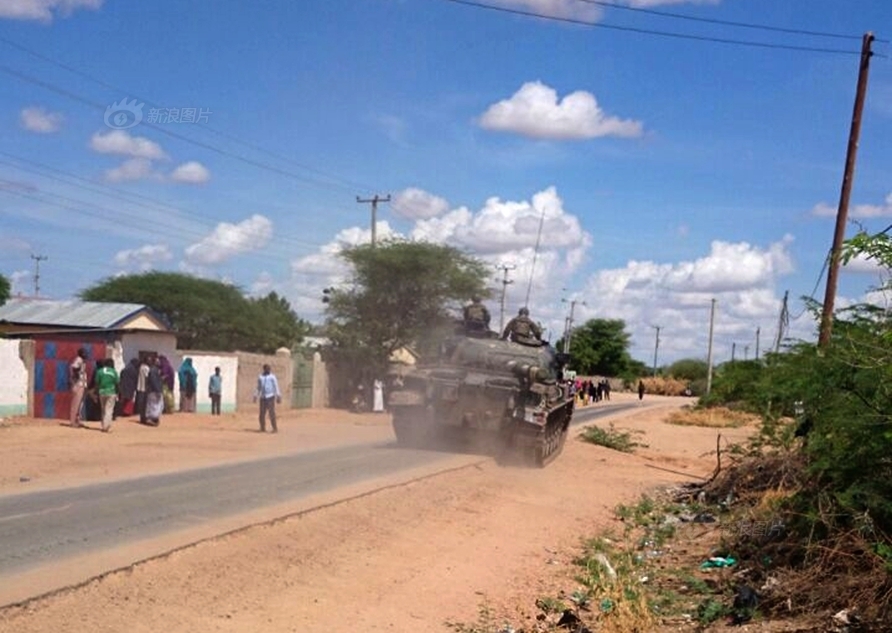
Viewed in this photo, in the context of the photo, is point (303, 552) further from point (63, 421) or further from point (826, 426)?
point (63, 421)

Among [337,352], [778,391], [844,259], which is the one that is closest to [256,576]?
[844,259]

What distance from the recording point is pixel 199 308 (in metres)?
56.9

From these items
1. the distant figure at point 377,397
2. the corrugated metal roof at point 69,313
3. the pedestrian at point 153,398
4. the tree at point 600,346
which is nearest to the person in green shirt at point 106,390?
the pedestrian at point 153,398

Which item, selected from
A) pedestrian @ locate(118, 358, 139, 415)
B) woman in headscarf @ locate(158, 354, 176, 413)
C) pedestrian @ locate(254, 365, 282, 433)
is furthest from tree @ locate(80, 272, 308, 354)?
pedestrian @ locate(254, 365, 282, 433)

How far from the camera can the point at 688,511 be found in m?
16.9

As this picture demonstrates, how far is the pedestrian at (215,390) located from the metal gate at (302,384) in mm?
7470

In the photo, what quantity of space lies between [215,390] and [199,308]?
27164mm

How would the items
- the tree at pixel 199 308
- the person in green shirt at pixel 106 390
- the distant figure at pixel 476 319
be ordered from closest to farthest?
the person in green shirt at pixel 106 390
the distant figure at pixel 476 319
the tree at pixel 199 308

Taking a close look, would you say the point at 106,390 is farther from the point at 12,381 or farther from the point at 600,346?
the point at 600,346

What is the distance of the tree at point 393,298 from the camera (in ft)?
143

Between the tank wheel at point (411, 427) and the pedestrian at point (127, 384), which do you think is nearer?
the tank wheel at point (411, 427)

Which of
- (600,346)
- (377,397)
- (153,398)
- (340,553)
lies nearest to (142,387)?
(153,398)

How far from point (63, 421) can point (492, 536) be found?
1465 cm

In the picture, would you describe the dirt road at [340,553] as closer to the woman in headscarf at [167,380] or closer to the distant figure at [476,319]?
the distant figure at [476,319]
